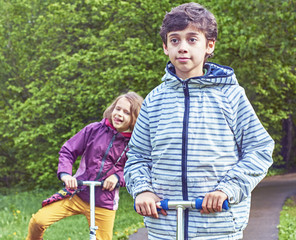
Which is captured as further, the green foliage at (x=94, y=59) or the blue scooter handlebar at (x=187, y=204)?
the green foliage at (x=94, y=59)

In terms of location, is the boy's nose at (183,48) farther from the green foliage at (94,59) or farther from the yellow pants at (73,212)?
the green foliage at (94,59)

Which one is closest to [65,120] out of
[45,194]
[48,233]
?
[45,194]

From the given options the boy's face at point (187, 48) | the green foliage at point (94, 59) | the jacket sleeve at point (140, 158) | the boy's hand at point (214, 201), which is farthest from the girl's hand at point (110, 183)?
the green foliage at point (94, 59)

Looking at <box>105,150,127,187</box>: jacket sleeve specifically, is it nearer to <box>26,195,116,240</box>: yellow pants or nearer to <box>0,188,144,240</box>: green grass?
<box>26,195,116,240</box>: yellow pants

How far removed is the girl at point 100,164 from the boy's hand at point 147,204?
6.81 feet

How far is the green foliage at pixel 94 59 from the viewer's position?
12.1m

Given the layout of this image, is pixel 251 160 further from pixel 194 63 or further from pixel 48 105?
pixel 48 105

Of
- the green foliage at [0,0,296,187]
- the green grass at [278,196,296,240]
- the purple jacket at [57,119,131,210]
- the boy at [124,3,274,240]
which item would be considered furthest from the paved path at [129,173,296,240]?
the boy at [124,3,274,240]

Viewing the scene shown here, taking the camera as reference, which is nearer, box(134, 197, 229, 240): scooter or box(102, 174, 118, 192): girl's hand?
box(134, 197, 229, 240): scooter

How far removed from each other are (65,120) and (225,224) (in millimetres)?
13320

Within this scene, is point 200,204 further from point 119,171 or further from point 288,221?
point 288,221

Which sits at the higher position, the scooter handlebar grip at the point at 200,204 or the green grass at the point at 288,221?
the scooter handlebar grip at the point at 200,204

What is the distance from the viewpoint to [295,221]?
9406mm

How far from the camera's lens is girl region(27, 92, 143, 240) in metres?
4.51
